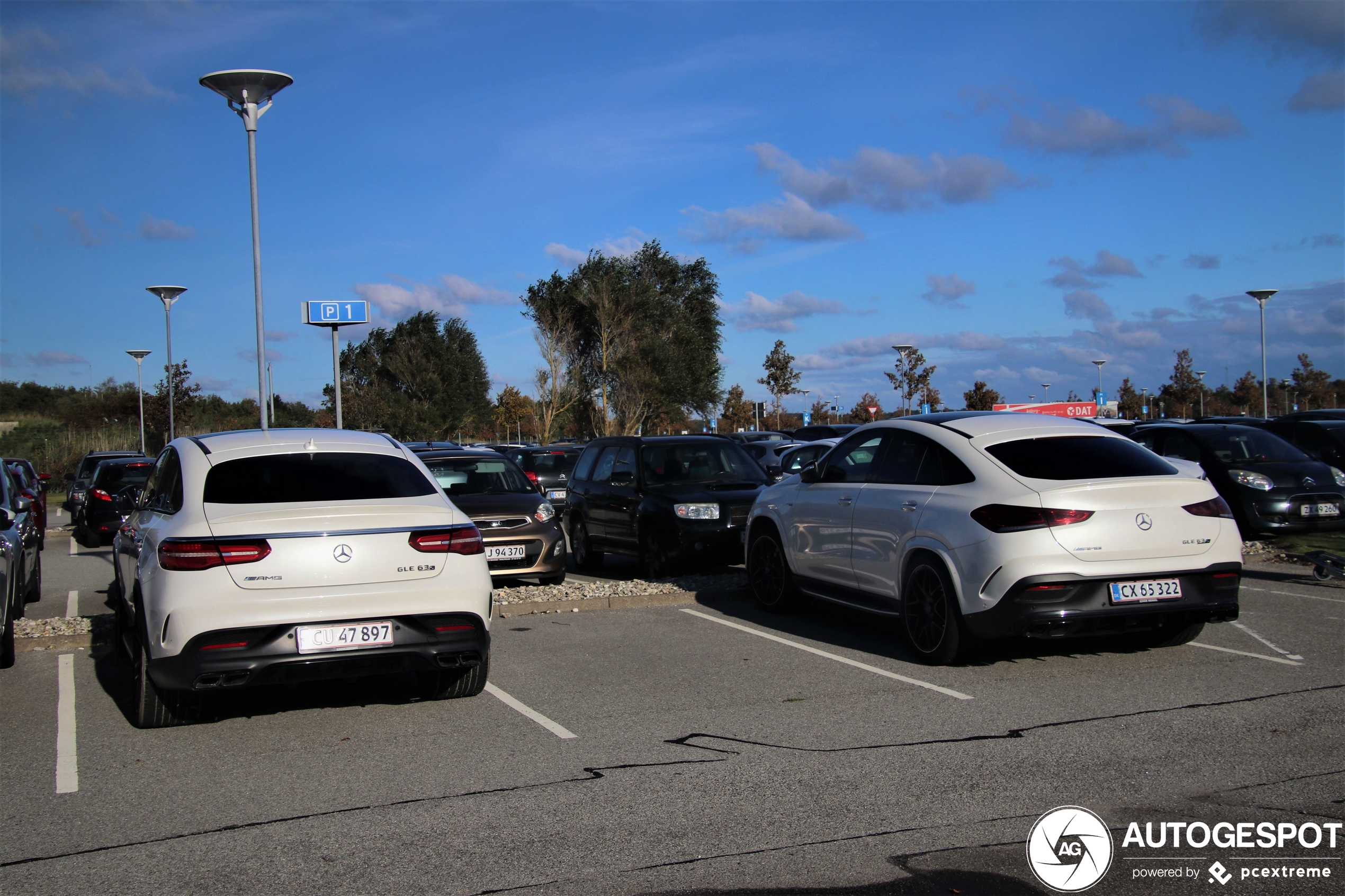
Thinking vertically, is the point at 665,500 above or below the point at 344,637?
above

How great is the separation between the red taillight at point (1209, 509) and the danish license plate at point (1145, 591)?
50cm

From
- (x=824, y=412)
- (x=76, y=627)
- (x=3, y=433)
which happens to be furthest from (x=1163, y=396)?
(x=76, y=627)

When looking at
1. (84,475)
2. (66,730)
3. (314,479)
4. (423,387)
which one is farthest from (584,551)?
(423,387)

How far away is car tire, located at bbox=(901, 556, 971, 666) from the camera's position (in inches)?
282

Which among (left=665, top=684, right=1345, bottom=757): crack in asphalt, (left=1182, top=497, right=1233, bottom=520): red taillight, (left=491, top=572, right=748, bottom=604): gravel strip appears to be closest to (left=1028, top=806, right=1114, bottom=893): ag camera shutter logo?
(left=665, top=684, right=1345, bottom=757): crack in asphalt

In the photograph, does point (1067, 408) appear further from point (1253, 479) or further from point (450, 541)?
point (450, 541)

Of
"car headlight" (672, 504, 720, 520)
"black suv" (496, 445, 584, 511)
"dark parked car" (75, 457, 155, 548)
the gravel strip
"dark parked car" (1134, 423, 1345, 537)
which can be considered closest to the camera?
the gravel strip

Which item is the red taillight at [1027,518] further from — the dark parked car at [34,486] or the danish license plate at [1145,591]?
the dark parked car at [34,486]

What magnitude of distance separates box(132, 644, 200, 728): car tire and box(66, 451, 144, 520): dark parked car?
16.2 meters

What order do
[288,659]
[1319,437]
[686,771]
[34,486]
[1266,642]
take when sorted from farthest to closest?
1. [34,486]
2. [1319,437]
3. [1266,642]
4. [288,659]
5. [686,771]

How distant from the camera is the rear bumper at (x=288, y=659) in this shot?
5637 mm

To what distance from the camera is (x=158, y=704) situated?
6.17 metres

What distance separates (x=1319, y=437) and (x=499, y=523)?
13679 mm

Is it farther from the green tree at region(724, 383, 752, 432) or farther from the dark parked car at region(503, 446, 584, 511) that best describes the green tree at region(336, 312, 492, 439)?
the dark parked car at region(503, 446, 584, 511)
